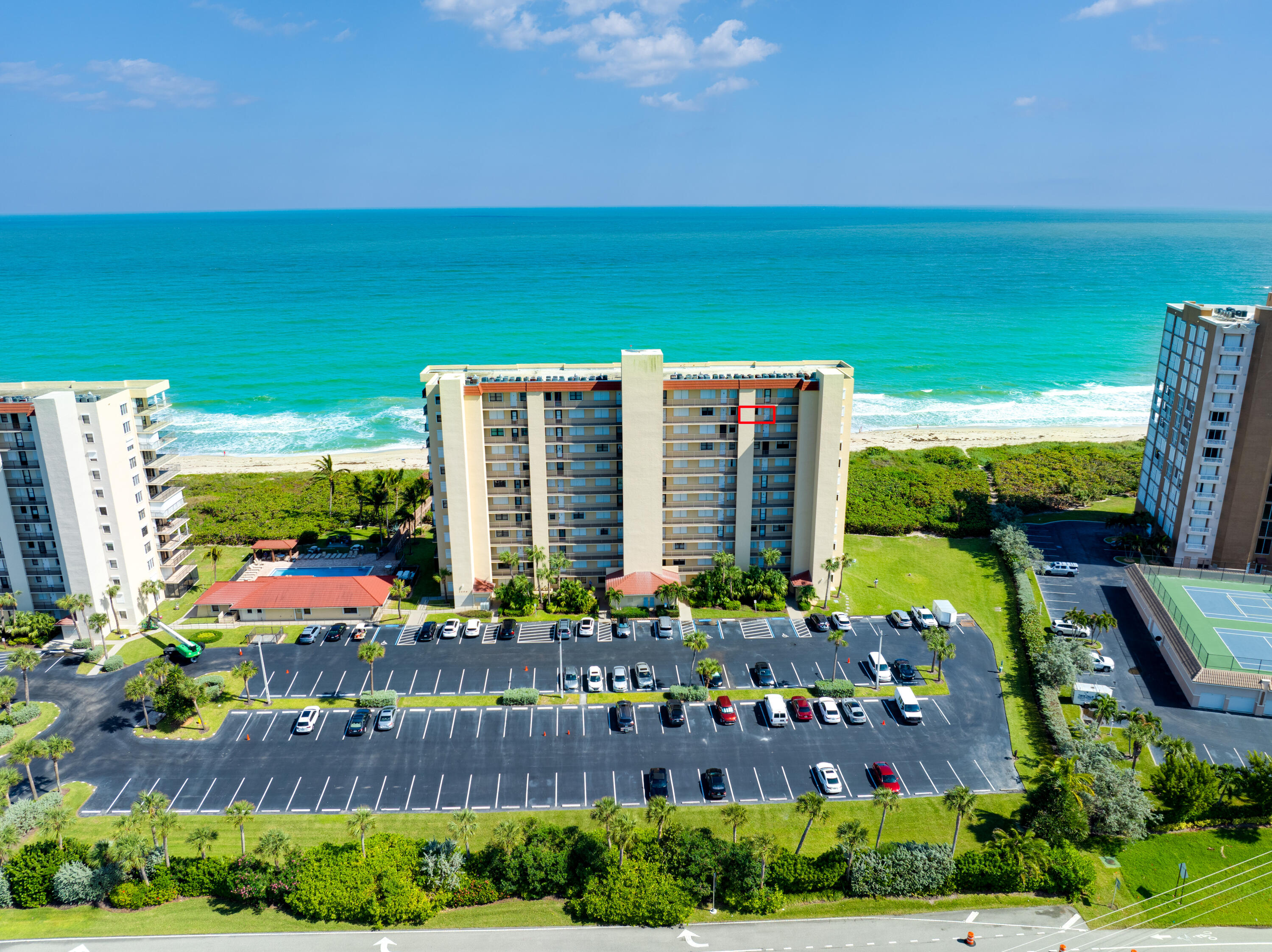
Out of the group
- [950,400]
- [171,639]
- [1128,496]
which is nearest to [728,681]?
[171,639]

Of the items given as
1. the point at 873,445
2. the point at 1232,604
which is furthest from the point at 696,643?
the point at 873,445

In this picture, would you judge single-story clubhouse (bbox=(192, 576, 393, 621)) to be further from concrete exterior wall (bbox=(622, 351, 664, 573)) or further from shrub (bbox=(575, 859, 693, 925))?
shrub (bbox=(575, 859, 693, 925))

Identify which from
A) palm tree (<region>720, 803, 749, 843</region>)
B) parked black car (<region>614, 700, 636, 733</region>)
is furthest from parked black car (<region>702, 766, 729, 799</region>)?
parked black car (<region>614, 700, 636, 733</region>)

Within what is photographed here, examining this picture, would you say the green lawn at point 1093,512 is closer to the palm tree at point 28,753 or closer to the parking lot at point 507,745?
the parking lot at point 507,745

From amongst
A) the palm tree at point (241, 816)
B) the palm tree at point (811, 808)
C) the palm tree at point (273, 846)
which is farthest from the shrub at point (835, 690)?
the palm tree at point (241, 816)

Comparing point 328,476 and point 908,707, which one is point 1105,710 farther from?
point 328,476
